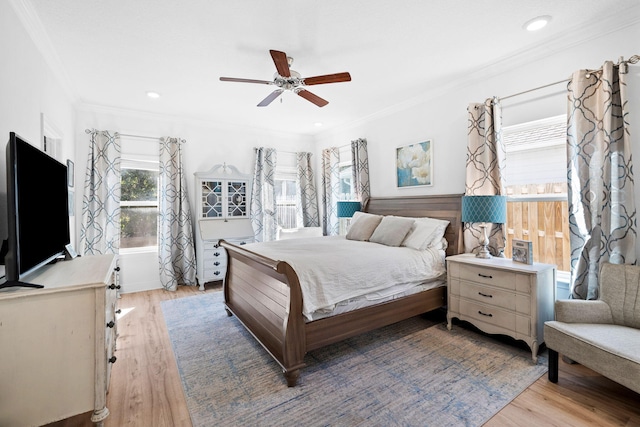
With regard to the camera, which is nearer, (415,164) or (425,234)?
(425,234)

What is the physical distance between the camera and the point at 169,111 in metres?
4.34

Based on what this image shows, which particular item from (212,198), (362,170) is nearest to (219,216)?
(212,198)

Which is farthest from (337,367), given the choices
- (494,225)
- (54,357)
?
(494,225)

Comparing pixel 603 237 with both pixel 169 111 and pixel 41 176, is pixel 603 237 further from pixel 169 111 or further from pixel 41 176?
pixel 169 111

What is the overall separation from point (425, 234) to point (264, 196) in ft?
10.1

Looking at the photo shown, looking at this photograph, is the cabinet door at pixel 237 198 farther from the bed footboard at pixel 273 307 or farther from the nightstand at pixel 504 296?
the nightstand at pixel 504 296

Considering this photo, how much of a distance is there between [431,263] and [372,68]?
210cm

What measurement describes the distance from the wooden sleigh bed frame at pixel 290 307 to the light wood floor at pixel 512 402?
69cm

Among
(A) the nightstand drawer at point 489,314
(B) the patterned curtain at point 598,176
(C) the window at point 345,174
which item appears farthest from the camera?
(C) the window at point 345,174

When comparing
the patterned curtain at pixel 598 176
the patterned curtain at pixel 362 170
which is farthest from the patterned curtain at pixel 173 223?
the patterned curtain at pixel 598 176

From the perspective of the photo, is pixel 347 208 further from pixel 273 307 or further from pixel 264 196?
pixel 273 307

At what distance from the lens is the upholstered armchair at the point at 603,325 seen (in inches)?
67.8

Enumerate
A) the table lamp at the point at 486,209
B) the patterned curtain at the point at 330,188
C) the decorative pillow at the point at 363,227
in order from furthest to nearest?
the patterned curtain at the point at 330,188 < the decorative pillow at the point at 363,227 < the table lamp at the point at 486,209

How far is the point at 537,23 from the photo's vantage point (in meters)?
2.29
